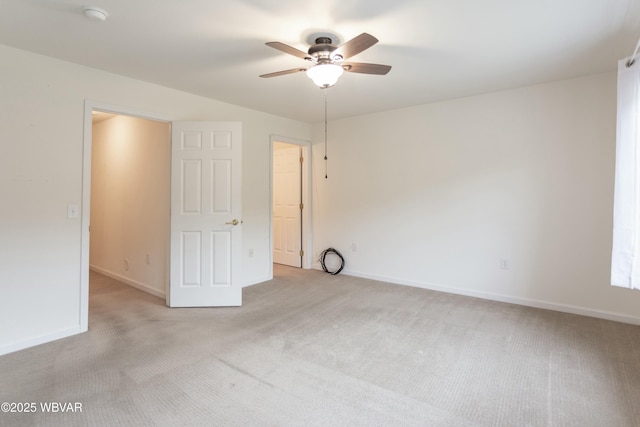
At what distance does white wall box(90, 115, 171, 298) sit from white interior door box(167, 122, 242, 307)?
0.27 metres

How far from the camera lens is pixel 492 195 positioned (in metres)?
3.74

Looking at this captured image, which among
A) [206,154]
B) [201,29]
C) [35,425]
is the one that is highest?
[201,29]

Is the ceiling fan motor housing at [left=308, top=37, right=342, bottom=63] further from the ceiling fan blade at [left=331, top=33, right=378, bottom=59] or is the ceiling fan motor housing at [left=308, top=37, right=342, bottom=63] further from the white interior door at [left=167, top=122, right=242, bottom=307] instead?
the white interior door at [left=167, top=122, right=242, bottom=307]

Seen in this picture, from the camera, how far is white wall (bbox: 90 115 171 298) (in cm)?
384

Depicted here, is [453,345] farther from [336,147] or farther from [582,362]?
[336,147]

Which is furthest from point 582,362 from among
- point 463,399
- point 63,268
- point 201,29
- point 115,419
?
point 63,268

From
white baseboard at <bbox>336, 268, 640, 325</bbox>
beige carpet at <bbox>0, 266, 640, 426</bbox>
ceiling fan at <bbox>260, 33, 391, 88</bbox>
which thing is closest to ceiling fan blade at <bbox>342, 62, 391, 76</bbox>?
ceiling fan at <bbox>260, 33, 391, 88</bbox>

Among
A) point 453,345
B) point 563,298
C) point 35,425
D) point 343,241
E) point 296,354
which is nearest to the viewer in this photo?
point 35,425

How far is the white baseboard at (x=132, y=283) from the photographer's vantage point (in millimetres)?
3918

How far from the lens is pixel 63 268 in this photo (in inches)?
110

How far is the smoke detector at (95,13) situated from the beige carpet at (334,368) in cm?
243

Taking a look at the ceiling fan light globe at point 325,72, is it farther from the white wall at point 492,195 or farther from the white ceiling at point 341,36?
the white wall at point 492,195

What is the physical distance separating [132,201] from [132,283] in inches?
44.6

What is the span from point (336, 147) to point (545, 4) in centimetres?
331
